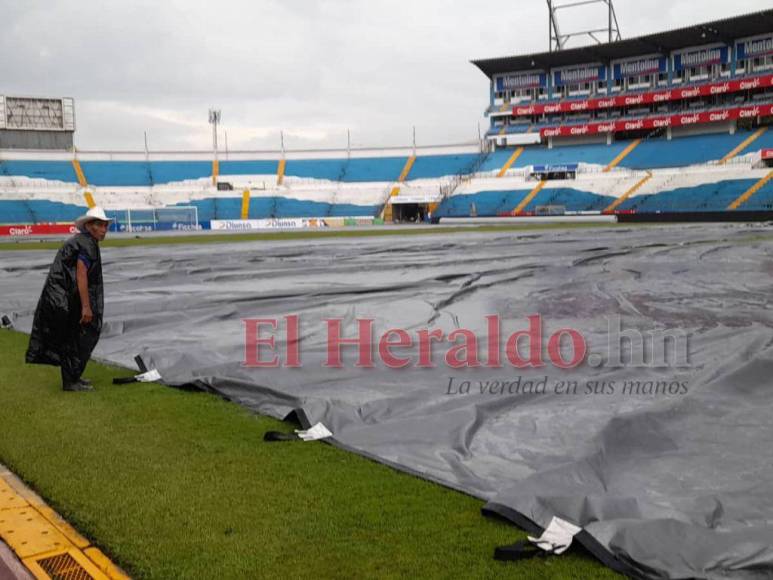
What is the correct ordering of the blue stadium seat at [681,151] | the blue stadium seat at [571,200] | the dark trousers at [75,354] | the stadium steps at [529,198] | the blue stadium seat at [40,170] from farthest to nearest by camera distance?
the blue stadium seat at [40,170]
the stadium steps at [529,198]
the blue stadium seat at [681,151]
the blue stadium seat at [571,200]
the dark trousers at [75,354]

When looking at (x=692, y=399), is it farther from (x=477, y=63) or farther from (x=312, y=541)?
(x=477, y=63)

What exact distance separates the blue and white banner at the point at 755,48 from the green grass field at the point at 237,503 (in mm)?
52365

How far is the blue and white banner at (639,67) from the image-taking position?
52844 millimetres

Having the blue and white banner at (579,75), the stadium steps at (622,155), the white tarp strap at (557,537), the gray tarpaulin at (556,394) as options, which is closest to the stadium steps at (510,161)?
the blue and white banner at (579,75)

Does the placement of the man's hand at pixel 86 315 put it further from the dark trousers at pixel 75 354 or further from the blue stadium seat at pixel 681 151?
the blue stadium seat at pixel 681 151

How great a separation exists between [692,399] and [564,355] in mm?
1619

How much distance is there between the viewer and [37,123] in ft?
193

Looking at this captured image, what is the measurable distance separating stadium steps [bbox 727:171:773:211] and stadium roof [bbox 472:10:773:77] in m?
10.1

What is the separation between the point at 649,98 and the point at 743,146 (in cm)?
812

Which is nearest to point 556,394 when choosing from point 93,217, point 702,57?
point 93,217

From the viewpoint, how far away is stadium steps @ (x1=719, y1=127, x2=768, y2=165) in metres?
46.2

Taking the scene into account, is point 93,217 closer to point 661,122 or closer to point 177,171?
point 661,122

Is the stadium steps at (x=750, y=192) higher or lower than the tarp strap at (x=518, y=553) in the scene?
higher

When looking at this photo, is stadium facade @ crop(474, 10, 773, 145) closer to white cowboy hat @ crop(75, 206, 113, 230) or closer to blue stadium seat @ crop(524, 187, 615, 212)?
blue stadium seat @ crop(524, 187, 615, 212)
